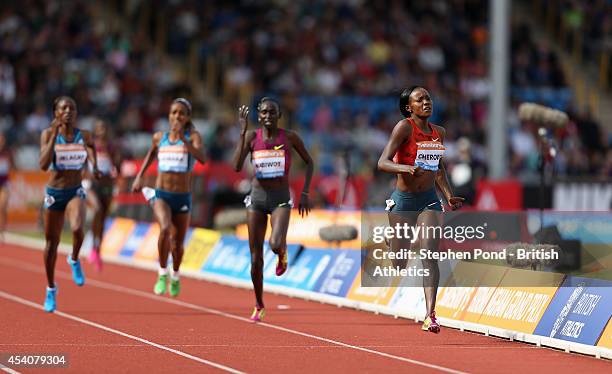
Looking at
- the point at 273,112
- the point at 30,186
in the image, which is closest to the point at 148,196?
the point at 273,112

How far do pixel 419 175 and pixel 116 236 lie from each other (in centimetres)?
1327

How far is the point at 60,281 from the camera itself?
68.4 ft

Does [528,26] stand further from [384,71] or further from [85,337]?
[85,337]

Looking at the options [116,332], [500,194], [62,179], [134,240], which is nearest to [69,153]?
[62,179]

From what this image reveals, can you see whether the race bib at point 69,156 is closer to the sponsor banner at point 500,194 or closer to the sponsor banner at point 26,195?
the sponsor banner at point 500,194

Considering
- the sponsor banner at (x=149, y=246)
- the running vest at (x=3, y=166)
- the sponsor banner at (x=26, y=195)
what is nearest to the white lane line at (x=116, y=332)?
the sponsor banner at (x=149, y=246)

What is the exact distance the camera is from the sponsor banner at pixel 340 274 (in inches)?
699

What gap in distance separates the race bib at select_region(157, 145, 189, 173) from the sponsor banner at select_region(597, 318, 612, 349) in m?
6.20

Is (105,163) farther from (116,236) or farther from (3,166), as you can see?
(3,166)

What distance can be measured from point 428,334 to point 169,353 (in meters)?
3.01

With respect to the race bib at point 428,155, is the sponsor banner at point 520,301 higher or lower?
lower

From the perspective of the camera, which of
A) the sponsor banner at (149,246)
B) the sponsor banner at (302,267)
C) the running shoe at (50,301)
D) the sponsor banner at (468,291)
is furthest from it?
the sponsor banner at (149,246)

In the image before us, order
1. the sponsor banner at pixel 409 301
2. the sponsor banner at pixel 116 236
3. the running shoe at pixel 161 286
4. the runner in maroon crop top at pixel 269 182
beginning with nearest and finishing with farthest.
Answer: the runner in maroon crop top at pixel 269 182 < the sponsor banner at pixel 409 301 < the running shoe at pixel 161 286 < the sponsor banner at pixel 116 236

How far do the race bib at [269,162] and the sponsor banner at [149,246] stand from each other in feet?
29.7
